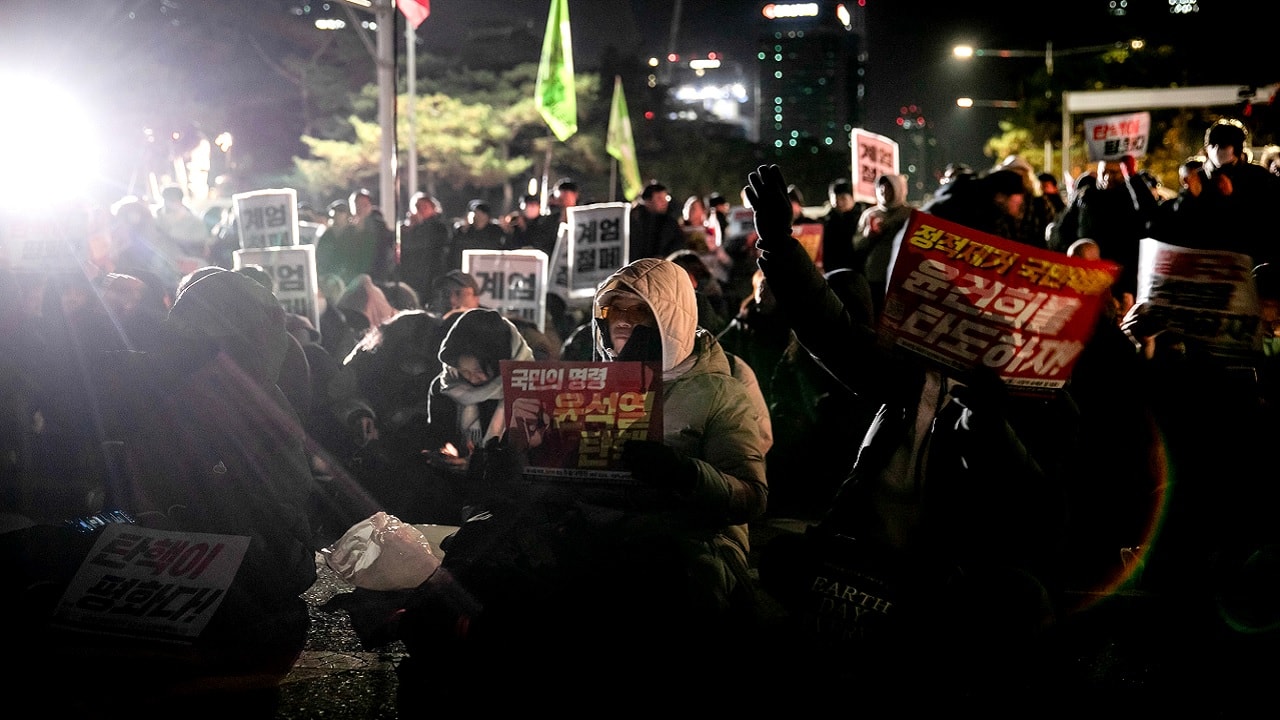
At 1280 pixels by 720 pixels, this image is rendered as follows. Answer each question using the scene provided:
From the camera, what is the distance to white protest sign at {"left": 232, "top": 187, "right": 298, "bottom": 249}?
1127 centimetres

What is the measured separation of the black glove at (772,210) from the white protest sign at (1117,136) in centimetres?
1309

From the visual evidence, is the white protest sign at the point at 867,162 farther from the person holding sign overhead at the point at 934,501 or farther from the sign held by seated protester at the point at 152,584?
the sign held by seated protester at the point at 152,584

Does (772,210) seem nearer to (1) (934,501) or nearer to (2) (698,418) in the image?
(2) (698,418)

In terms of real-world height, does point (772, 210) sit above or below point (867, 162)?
below

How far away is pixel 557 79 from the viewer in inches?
550

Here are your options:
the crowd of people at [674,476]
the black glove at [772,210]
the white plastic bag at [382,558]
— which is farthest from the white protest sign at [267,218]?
the black glove at [772,210]

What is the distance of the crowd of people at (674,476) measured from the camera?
11.7 feet

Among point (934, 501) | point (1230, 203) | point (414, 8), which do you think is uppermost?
point (414, 8)

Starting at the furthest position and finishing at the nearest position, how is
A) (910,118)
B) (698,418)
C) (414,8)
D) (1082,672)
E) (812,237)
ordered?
(910,118) → (414,8) → (812,237) → (1082,672) → (698,418)

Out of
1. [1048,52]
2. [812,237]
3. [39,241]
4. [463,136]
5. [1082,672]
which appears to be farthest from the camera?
[1048,52]

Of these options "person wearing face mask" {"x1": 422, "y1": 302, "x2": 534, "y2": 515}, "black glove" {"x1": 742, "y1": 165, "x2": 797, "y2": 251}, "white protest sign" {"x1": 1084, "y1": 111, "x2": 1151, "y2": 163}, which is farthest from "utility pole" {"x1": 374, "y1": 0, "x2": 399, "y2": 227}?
"black glove" {"x1": 742, "y1": 165, "x2": 797, "y2": 251}

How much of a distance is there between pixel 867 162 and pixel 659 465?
10.4 meters

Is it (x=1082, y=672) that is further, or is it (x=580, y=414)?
(x=1082, y=672)

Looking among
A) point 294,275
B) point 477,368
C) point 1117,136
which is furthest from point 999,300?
point 1117,136
